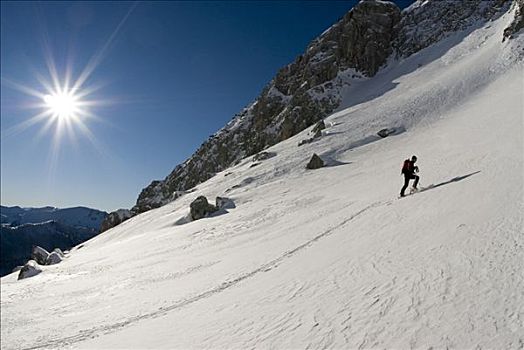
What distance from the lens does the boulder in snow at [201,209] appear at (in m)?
28.7

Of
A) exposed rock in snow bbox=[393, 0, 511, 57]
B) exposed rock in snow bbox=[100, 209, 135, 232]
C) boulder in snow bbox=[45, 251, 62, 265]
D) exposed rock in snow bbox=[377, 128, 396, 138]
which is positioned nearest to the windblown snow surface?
boulder in snow bbox=[45, 251, 62, 265]

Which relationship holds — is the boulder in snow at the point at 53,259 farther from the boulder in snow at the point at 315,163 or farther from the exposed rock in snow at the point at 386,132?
the exposed rock in snow at the point at 386,132

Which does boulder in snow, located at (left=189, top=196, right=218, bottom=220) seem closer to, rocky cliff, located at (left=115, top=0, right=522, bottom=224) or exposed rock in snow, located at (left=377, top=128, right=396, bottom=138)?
exposed rock in snow, located at (left=377, top=128, right=396, bottom=138)

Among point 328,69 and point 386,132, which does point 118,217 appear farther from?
point 328,69

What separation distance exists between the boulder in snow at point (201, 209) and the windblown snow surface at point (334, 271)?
1974 millimetres

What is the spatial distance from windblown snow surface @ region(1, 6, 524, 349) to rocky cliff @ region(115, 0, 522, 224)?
1545 inches

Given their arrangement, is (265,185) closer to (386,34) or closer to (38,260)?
(38,260)

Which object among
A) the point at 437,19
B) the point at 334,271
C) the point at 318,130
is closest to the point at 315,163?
the point at 318,130

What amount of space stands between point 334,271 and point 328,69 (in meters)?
72.1

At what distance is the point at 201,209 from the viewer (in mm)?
29016

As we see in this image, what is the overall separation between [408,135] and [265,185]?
50.9 feet

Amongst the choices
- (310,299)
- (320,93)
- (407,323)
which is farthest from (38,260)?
(320,93)

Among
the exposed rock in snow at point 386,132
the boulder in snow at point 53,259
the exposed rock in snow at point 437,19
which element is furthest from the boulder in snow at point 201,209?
the exposed rock in snow at point 437,19

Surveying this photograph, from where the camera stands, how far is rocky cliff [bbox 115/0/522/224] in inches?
2611
